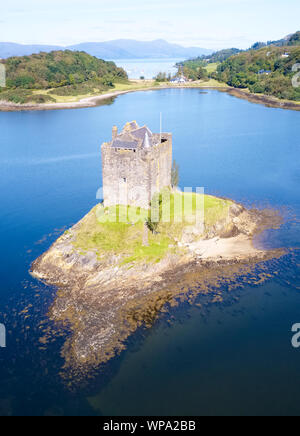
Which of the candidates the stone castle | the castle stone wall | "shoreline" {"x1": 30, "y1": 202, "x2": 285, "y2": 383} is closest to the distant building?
the stone castle

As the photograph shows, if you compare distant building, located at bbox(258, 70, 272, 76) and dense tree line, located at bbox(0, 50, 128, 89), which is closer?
dense tree line, located at bbox(0, 50, 128, 89)

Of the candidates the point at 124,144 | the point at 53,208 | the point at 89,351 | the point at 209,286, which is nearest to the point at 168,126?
the point at 53,208

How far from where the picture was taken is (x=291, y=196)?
58406 millimetres

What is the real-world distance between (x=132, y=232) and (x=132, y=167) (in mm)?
7353

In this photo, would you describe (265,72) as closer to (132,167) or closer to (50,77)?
(50,77)

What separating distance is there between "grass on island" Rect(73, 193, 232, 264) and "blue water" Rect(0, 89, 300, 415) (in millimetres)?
6809

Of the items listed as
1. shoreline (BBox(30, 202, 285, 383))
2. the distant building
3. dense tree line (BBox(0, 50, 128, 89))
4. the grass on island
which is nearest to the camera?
shoreline (BBox(30, 202, 285, 383))

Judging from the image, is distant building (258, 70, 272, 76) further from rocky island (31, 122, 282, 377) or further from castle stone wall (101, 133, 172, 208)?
castle stone wall (101, 133, 172, 208)

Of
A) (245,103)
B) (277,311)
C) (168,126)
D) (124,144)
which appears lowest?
(277,311)

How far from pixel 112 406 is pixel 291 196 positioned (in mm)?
45788

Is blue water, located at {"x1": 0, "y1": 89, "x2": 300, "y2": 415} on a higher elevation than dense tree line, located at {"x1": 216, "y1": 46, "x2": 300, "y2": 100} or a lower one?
lower

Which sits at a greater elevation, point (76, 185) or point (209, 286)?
point (76, 185)

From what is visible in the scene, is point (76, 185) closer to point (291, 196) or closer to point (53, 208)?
point (53, 208)

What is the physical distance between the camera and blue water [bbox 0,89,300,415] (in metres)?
24.2
